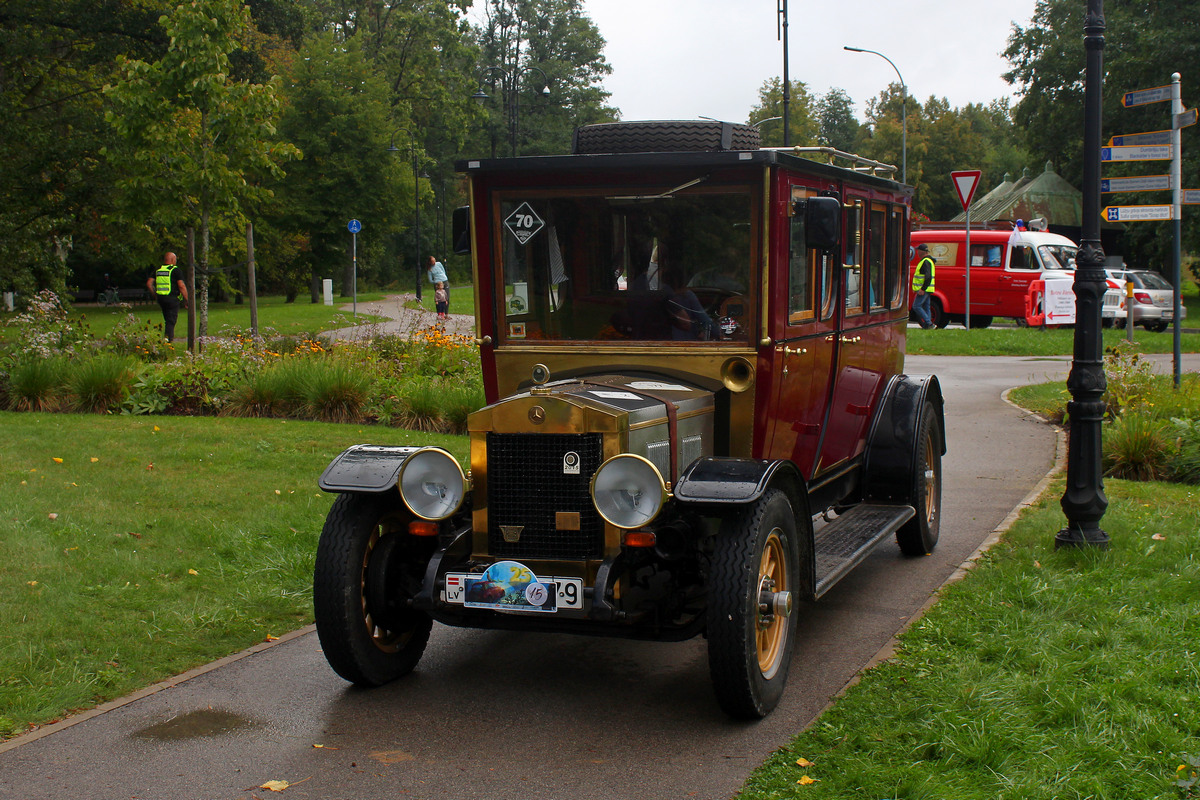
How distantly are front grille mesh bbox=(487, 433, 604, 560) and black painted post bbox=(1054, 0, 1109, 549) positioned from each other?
3.55m

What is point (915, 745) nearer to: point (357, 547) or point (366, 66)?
point (357, 547)

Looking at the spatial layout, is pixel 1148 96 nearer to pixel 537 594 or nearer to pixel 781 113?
pixel 537 594

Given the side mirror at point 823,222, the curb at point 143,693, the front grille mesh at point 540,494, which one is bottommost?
the curb at point 143,693

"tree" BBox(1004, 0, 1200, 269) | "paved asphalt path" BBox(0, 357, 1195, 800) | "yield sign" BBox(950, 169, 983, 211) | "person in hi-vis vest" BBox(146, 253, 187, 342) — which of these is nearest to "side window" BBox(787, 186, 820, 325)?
"paved asphalt path" BBox(0, 357, 1195, 800)

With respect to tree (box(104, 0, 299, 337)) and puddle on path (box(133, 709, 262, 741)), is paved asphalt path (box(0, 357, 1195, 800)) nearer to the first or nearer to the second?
puddle on path (box(133, 709, 262, 741))

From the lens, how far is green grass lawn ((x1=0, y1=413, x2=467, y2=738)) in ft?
17.5

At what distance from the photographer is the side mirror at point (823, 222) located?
5289 millimetres

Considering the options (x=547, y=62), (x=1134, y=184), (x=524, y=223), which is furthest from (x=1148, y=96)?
(x=547, y=62)

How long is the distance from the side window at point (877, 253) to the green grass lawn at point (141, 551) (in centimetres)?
384

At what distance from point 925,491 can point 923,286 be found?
17.8 metres

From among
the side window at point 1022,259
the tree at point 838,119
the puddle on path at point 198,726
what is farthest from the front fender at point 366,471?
the tree at point 838,119

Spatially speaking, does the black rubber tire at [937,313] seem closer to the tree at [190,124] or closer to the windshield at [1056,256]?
the windshield at [1056,256]

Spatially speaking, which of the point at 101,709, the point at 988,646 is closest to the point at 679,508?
the point at 988,646

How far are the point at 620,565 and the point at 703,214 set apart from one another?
5.99 ft
